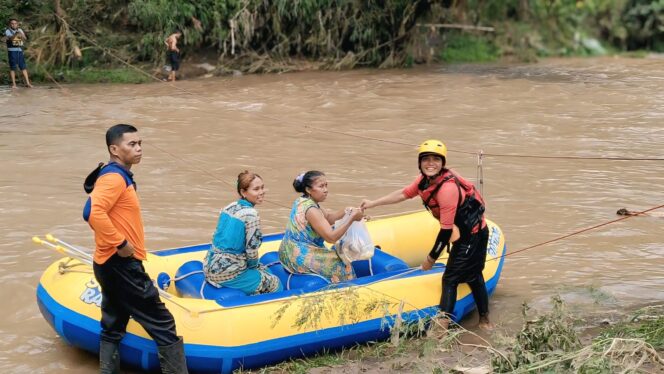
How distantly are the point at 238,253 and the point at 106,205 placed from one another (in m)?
1.28

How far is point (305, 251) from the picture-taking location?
5.87 meters

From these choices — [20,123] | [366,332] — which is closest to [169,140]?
[20,123]

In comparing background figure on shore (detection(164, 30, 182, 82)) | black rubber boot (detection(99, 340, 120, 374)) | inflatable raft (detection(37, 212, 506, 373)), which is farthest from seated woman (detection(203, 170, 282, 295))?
background figure on shore (detection(164, 30, 182, 82))

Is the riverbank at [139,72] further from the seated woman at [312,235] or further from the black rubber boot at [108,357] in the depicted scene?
the black rubber boot at [108,357]

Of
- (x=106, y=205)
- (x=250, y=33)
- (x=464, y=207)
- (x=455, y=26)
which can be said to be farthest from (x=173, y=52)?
(x=106, y=205)

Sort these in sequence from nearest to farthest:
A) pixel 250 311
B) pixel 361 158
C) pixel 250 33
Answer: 1. pixel 250 311
2. pixel 361 158
3. pixel 250 33

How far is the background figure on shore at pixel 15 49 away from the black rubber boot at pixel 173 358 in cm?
1323

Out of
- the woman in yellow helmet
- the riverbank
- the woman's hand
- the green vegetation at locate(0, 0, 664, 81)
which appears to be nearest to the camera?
the woman in yellow helmet

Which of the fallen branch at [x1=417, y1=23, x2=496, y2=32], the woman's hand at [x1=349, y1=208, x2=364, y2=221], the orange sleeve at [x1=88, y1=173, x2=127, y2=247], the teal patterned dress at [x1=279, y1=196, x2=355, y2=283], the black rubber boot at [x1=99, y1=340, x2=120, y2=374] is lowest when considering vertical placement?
the black rubber boot at [x1=99, y1=340, x2=120, y2=374]

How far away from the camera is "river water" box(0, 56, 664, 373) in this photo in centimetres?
698

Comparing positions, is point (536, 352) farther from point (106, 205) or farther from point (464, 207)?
point (106, 205)

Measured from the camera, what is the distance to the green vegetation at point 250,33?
18250 millimetres

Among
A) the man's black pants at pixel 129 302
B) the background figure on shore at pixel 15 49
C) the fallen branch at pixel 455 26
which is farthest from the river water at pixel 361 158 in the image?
the fallen branch at pixel 455 26

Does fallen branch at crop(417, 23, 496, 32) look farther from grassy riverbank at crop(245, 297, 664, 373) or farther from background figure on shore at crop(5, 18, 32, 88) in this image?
grassy riverbank at crop(245, 297, 664, 373)
